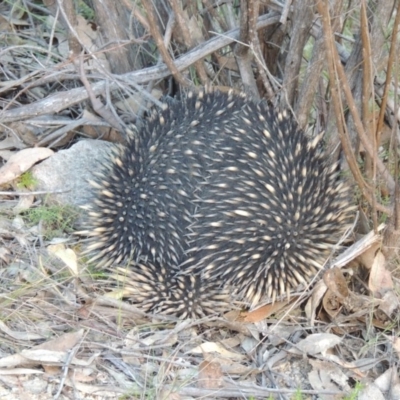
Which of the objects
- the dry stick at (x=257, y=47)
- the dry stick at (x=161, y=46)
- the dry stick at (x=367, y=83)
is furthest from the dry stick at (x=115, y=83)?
the dry stick at (x=367, y=83)

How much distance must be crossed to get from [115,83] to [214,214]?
39.9 inches

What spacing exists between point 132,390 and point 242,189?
0.95 m

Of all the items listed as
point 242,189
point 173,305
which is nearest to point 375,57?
point 242,189

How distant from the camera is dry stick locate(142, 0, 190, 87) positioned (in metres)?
3.21

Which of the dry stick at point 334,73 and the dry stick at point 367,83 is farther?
the dry stick at point 367,83

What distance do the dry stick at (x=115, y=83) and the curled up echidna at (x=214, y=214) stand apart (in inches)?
15.9

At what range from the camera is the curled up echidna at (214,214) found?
117 inches

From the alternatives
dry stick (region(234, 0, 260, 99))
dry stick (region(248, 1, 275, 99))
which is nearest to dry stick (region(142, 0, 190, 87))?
dry stick (region(234, 0, 260, 99))

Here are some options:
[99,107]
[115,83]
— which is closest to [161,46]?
[115,83]

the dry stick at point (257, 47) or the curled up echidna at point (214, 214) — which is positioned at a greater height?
the dry stick at point (257, 47)

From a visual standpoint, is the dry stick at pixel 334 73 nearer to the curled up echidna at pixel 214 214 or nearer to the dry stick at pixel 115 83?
the curled up echidna at pixel 214 214

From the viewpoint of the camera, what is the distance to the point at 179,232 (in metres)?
2.98

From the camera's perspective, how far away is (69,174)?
3592 mm

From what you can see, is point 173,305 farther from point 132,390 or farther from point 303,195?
point 303,195
